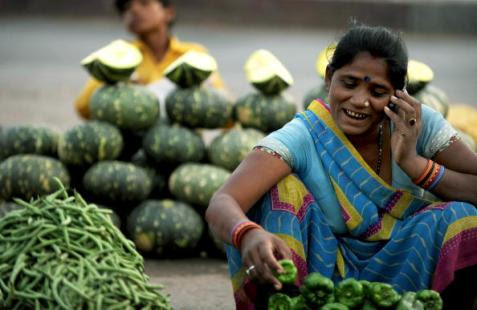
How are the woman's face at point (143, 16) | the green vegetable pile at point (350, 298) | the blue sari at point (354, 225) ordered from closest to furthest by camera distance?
the green vegetable pile at point (350, 298), the blue sari at point (354, 225), the woman's face at point (143, 16)

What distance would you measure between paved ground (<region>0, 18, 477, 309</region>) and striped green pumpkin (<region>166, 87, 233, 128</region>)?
365 centimetres

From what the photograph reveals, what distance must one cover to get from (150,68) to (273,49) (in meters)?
6.84

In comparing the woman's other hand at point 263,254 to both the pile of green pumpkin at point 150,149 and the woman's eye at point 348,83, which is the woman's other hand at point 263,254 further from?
the pile of green pumpkin at point 150,149

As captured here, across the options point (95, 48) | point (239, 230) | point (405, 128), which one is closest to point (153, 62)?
point (405, 128)

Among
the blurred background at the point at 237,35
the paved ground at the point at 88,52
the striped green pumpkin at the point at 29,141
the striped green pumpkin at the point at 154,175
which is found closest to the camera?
the striped green pumpkin at the point at 29,141

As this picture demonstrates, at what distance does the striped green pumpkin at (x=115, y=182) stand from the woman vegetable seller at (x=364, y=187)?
1.71 m

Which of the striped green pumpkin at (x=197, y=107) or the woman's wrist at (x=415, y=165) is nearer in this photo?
the woman's wrist at (x=415, y=165)

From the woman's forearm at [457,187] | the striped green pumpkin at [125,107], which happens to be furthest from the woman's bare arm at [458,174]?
the striped green pumpkin at [125,107]

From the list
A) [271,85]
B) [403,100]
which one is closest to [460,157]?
[403,100]

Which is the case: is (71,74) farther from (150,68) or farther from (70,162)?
(70,162)

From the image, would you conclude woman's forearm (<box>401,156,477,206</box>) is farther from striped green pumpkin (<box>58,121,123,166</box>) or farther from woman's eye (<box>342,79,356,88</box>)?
striped green pumpkin (<box>58,121,123,166</box>)

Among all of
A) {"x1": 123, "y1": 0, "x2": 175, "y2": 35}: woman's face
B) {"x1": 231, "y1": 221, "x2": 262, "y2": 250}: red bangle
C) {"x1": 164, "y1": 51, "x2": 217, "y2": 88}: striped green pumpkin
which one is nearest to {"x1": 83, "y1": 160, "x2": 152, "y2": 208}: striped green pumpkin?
{"x1": 164, "y1": 51, "x2": 217, "y2": 88}: striped green pumpkin

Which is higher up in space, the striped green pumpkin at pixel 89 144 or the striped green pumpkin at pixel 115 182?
the striped green pumpkin at pixel 89 144

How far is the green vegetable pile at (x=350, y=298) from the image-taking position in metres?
3.07
